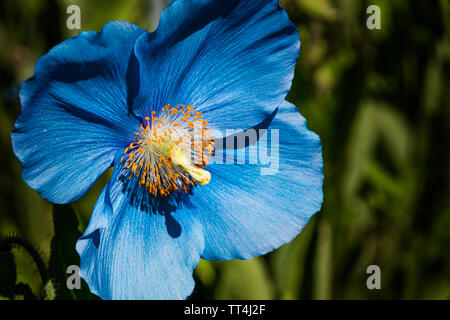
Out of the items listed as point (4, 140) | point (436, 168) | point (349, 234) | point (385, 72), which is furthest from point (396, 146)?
point (4, 140)

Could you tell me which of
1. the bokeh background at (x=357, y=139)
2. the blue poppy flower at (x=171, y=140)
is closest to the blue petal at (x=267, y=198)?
the blue poppy flower at (x=171, y=140)

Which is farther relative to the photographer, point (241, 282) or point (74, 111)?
point (241, 282)

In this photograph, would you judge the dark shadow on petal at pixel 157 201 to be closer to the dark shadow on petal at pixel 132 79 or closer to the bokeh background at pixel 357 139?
the dark shadow on petal at pixel 132 79

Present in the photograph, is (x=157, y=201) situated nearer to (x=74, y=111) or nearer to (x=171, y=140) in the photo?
(x=171, y=140)

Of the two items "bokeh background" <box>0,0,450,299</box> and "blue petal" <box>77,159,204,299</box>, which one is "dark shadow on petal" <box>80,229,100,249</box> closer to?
"blue petal" <box>77,159,204,299</box>

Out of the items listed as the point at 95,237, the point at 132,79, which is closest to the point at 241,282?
the point at 95,237

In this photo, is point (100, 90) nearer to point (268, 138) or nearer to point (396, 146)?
point (268, 138)

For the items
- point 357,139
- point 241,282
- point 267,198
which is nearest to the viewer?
point 267,198
